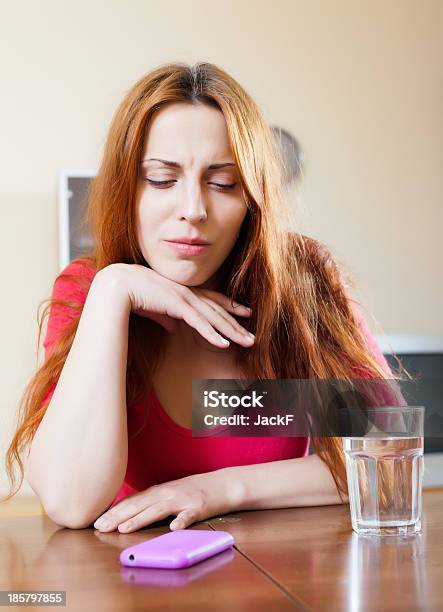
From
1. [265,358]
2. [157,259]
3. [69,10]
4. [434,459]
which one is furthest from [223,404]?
[69,10]

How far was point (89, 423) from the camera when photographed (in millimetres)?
974

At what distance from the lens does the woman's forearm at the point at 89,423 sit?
3.11 ft

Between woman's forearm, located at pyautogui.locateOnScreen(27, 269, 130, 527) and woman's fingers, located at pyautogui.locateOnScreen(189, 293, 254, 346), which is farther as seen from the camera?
woman's fingers, located at pyautogui.locateOnScreen(189, 293, 254, 346)

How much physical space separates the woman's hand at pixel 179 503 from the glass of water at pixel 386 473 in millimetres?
176

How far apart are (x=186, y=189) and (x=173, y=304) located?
0.14 meters

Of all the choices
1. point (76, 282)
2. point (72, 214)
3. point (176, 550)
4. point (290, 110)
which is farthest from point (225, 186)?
point (290, 110)

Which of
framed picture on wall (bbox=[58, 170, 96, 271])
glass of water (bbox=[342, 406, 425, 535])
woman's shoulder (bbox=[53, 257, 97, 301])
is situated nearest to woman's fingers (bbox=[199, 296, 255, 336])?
woman's shoulder (bbox=[53, 257, 97, 301])

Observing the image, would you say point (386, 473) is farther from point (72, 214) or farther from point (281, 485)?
point (72, 214)

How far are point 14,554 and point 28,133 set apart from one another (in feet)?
5.79

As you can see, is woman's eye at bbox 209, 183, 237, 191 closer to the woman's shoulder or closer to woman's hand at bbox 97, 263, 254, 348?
woman's hand at bbox 97, 263, 254, 348

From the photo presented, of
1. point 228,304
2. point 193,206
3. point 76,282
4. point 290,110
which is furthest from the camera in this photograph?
point 290,110

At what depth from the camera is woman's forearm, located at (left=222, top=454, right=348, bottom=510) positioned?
96cm

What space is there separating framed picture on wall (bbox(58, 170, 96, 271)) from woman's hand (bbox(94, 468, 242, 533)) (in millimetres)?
1434

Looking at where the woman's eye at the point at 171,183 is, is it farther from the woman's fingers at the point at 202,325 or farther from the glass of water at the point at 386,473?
the glass of water at the point at 386,473
